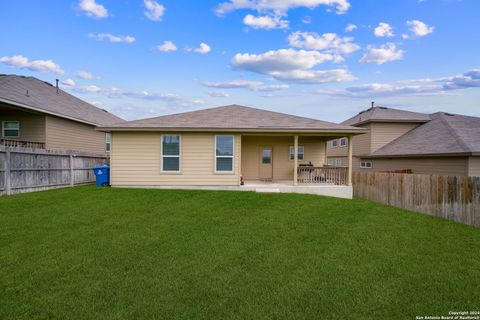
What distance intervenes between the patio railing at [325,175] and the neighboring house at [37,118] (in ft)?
40.0

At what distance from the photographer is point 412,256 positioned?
5605 mm

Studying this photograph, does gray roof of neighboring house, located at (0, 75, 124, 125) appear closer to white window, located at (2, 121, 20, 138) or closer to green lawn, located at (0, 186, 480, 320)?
white window, located at (2, 121, 20, 138)

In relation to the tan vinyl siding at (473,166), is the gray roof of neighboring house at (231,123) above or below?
above

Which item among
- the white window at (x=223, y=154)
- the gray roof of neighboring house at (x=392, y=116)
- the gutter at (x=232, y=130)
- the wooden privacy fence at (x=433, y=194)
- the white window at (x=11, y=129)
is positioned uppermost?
the gray roof of neighboring house at (x=392, y=116)

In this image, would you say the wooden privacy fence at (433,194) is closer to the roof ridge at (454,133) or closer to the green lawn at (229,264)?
the green lawn at (229,264)

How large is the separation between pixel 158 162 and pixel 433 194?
10.8 metres

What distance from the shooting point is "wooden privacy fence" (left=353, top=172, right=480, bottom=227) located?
27.8ft

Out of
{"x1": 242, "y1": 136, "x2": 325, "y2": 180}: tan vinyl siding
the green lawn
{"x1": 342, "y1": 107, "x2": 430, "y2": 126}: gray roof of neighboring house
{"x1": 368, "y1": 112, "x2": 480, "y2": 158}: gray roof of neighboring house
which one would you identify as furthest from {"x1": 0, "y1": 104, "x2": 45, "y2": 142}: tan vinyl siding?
{"x1": 342, "y1": 107, "x2": 430, "y2": 126}: gray roof of neighboring house

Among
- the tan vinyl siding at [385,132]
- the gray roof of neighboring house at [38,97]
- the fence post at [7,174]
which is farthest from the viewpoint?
the tan vinyl siding at [385,132]

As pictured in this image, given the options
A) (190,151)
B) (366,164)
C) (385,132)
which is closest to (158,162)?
(190,151)

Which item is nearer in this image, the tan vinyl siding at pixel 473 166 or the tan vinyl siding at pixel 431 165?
the tan vinyl siding at pixel 473 166

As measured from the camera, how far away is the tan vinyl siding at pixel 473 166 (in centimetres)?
1398

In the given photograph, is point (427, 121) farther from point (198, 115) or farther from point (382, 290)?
point (382, 290)

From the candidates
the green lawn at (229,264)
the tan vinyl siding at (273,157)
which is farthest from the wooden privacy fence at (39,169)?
the tan vinyl siding at (273,157)
